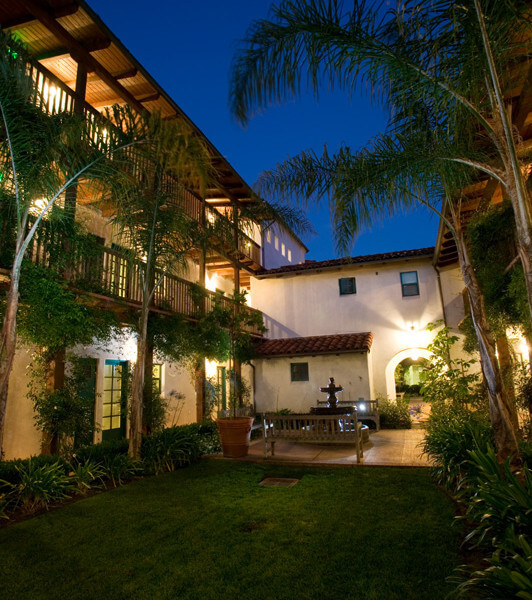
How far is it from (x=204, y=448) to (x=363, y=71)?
8258 millimetres

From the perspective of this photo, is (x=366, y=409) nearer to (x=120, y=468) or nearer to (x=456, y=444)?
(x=456, y=444)

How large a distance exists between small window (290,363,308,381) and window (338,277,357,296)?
3.49 meters

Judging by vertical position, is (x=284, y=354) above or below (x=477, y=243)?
below

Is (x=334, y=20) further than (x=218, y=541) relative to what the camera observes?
No

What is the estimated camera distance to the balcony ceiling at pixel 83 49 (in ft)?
25.9

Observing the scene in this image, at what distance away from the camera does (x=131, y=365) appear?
10305mm

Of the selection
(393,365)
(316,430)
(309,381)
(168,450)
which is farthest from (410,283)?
(168,450)

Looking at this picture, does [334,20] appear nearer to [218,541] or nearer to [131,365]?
[218,541]

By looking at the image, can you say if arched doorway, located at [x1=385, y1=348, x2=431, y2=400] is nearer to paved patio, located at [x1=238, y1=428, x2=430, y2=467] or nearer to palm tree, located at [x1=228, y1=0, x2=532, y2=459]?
paved patio, located at [x1=238, y1=428, x2=430, y2=467]

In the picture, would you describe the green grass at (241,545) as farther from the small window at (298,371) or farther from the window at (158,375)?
the small window at (298,371)

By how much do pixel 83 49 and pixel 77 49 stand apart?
202mm

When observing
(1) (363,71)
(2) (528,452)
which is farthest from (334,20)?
(2) (528,452)

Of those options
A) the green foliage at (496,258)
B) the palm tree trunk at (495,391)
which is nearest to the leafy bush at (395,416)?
the green foliage at (496,258)

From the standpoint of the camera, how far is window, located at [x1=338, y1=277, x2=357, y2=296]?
16.3 metres
